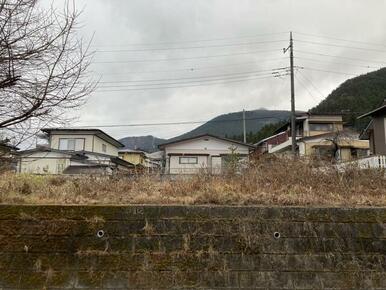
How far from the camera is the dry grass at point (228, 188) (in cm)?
572

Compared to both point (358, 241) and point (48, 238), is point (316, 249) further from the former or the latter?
point (48, 238)

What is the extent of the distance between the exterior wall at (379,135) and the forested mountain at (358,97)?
18334 mm

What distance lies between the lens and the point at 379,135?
74.4ft

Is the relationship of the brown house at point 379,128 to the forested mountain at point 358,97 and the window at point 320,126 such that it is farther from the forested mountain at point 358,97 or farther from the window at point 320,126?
the forested mountain at point 358,97

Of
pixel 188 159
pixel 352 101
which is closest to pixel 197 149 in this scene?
pixel 188 159

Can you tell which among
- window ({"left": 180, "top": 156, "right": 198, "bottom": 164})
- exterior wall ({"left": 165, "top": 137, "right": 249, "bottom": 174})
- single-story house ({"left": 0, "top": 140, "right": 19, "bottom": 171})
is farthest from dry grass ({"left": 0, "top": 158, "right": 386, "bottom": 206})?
exterior wall ({"left": 165, "top": 137, "right": 249, "bottom": 174})

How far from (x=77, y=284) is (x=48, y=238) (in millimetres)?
760

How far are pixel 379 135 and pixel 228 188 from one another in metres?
19.9

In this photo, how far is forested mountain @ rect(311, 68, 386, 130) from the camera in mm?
43406

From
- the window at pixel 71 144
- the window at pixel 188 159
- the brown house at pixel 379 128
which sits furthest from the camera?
the window at pixel 188 159

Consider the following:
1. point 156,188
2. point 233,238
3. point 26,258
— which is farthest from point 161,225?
point 26,258

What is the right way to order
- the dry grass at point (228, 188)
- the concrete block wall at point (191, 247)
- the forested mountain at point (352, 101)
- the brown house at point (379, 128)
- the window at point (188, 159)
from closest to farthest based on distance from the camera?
the concrete block wall at point (191, 247) → the dry grass at point (228, 188) → the brown house at point (379, 128) → the window at point (188, 159) → the forested mountain at point (352, 101)

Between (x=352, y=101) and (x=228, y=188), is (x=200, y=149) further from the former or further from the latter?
(x=228, y=188)

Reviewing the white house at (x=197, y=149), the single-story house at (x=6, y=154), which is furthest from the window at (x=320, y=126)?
the single-story house at (x=6, y=154)
